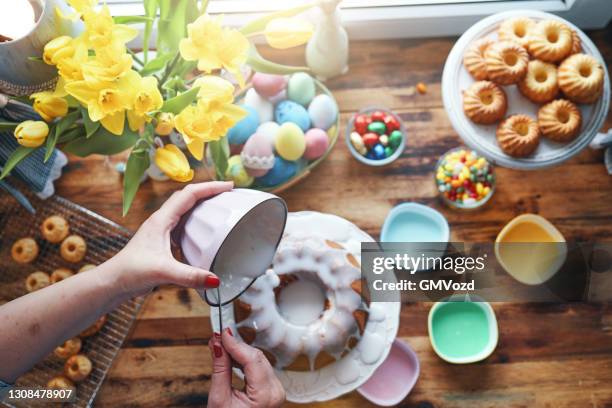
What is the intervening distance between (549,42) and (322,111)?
44 cm

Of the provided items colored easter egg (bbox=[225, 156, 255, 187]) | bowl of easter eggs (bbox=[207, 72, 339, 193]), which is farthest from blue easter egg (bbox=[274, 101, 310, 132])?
colored easter egg (bbox=[225, 156, 255, 187])

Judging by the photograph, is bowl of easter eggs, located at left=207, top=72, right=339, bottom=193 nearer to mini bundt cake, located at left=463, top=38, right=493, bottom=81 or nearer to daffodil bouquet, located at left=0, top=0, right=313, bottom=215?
daffodil bouquet, located at left=0, top=0, right=313, bottom=215

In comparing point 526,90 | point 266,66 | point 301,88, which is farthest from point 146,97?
point 526,90

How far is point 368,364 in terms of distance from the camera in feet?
3.57

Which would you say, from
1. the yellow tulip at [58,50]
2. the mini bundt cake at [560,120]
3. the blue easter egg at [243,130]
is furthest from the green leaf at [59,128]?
the mini bundt cake at [560,120]

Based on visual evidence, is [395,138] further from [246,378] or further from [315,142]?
[246,378]

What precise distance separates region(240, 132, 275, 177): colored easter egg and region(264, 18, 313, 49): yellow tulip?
30 centimetres

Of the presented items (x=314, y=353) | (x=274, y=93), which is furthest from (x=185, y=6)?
(x=314, y=353)

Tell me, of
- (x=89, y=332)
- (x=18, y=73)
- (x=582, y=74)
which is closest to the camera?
(x=18, y=73)

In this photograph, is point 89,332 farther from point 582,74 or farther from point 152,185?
point 582,74

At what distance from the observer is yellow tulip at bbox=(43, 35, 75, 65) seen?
27.2 inches

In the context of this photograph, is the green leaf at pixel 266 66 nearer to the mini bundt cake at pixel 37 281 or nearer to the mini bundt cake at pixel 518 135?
the mini bundt cake at pixel 518 135

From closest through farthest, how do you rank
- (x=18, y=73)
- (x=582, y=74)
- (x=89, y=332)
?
(x=18, y=73)
(x=582, y=74)
(x=89, y=332)

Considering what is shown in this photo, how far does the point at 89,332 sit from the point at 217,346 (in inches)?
17.3
